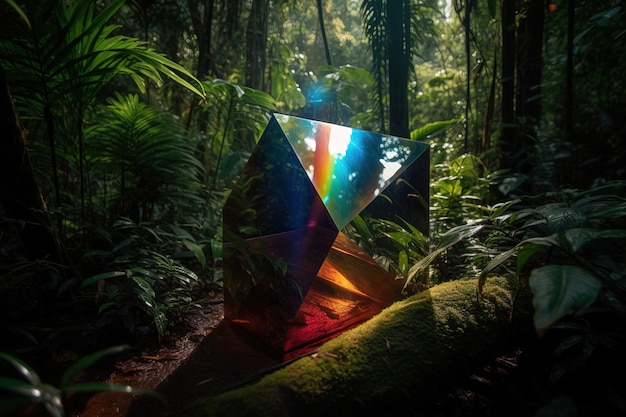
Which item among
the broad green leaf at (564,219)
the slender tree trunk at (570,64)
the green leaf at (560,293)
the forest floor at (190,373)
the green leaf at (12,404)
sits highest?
the slender tree trunk at (570,64)

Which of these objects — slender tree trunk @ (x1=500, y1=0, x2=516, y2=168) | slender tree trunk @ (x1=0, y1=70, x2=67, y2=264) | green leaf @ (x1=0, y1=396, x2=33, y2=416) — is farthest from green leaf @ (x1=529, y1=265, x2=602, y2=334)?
slender tree trunk @ (x1=500, y1=0, x2=516, y2=168)

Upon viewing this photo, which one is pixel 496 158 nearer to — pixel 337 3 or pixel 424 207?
pixel 424 207

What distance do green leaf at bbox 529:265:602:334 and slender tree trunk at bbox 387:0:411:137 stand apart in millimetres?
2841

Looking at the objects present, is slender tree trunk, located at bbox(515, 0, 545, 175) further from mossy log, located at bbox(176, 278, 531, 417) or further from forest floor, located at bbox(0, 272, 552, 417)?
forest floor, located at bbox(0, 272, 552, 417)

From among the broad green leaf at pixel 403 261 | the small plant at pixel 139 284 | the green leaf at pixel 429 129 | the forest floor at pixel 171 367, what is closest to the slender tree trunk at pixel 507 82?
the green leaf at pixel 429 129

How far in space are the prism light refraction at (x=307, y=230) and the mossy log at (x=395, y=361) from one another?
0.37m

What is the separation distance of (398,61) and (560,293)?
10.5 feet

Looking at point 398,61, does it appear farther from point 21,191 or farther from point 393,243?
point 21,191

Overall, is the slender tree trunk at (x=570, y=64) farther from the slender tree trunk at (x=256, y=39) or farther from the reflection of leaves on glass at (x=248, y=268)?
the slender tree trunk at (x=256, y=39)

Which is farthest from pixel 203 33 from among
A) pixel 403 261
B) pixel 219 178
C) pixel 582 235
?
pixel 582 235

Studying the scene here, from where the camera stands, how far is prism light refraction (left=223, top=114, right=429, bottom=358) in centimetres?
163

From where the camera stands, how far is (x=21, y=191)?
1.87m

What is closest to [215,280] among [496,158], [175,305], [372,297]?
[175,305]

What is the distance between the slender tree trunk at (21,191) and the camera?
179 centimetres
